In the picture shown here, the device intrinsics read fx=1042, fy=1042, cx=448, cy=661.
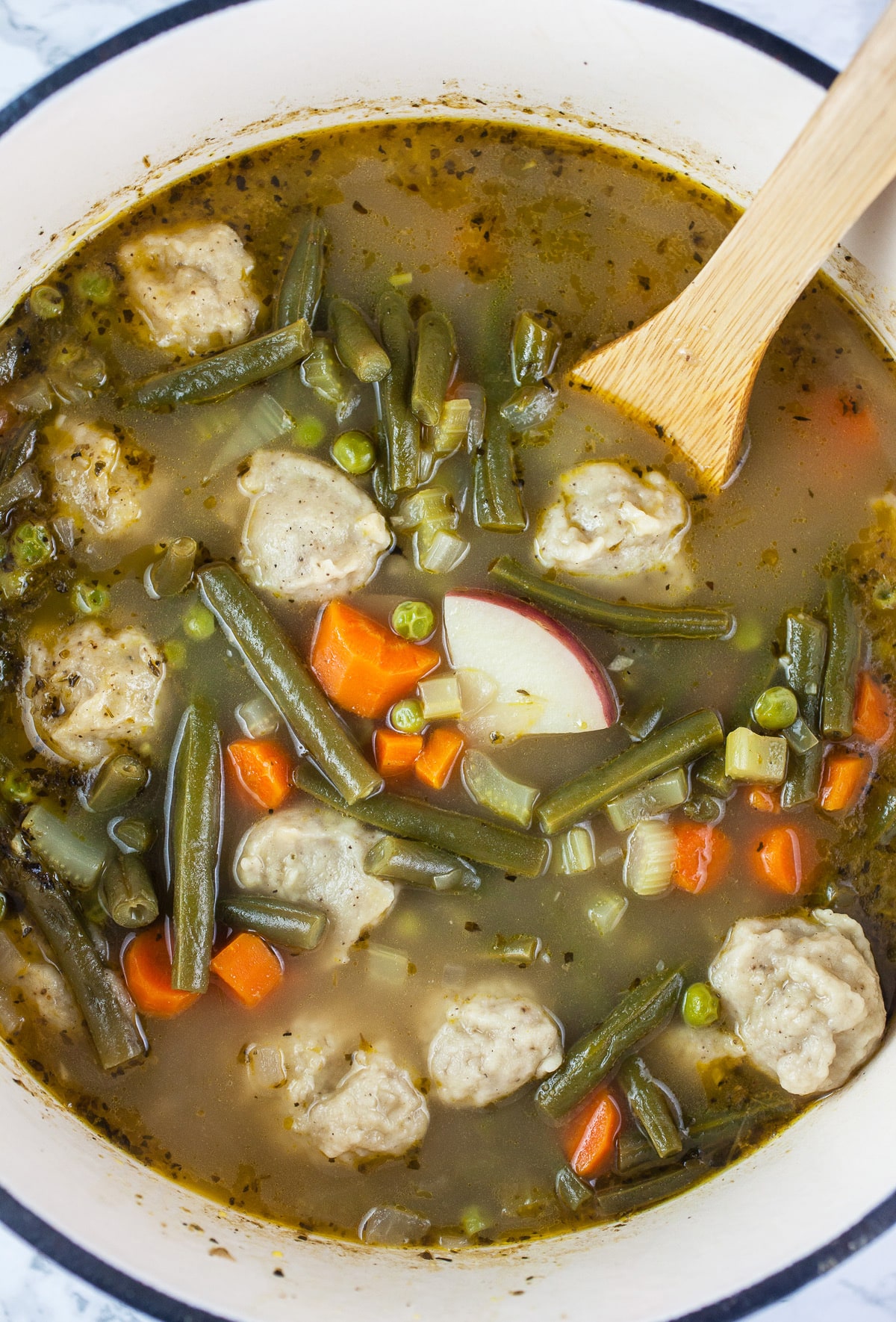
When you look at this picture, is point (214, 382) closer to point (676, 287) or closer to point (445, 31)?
point (445, 31)

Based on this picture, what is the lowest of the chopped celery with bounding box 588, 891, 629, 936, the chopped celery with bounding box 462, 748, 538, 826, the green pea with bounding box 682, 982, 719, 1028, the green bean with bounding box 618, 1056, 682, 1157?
the green bean with bounding box 618, 1056, 682, 1157

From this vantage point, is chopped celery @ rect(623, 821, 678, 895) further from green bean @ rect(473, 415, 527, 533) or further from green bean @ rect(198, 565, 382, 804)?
green bean @ rect(473, 415, 527, 533)

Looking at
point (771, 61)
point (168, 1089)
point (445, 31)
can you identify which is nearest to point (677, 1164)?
point (168, 1089)

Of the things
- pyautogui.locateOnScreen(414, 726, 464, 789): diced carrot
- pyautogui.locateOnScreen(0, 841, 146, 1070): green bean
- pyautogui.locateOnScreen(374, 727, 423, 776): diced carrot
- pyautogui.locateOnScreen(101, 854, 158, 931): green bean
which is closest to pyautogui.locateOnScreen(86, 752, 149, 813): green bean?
pyautogui.locateOnScreen(101, 854, 158, 931): green bean

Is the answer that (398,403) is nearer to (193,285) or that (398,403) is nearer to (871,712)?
(193,285)

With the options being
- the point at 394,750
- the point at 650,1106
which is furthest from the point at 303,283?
the point at 650,1106

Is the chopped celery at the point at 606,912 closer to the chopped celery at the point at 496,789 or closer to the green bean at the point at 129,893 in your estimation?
the chopped celery at the point at 496,789
